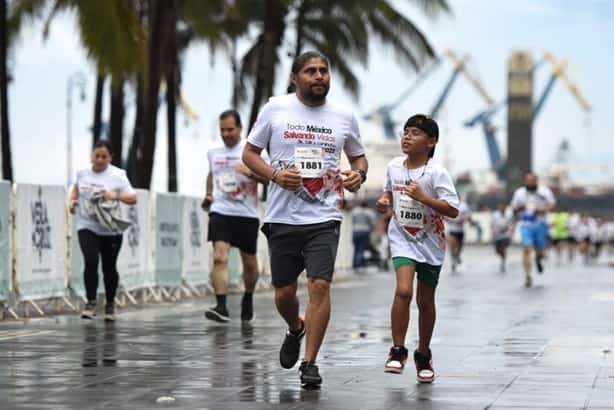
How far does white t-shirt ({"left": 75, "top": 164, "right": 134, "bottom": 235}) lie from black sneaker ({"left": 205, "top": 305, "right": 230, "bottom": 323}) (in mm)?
1139

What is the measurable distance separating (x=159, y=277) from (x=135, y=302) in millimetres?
1356

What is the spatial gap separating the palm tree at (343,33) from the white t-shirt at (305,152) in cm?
2470

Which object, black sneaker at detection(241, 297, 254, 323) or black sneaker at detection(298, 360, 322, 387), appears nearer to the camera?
black sneaker at detection(298, 360, 322, 387)

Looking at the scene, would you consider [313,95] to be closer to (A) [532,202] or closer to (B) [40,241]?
(B) [40,241]

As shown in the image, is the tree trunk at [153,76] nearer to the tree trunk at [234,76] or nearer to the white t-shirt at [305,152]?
the tree trunk at [234,76]

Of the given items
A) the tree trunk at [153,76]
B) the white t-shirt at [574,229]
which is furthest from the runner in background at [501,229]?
the white t-shirt at [574,229]

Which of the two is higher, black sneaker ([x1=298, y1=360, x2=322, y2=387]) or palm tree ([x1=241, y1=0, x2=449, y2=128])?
palm tree ([x1=241, y1=0, x2=449, y2=128])

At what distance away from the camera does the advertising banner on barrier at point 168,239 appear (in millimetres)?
20453

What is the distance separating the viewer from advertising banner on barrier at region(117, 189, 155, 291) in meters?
19.0

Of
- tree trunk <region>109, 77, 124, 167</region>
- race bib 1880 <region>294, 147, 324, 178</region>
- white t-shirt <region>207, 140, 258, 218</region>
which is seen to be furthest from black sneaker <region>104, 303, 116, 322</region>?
tree trunk <region>109, 77, 124, 167</region>

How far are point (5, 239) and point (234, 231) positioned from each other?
8.34ft

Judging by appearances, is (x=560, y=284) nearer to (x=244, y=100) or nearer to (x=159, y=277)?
(x=159, y=277)

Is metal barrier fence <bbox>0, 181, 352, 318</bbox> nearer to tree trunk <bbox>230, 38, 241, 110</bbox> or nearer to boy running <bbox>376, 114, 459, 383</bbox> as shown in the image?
boy running <bbox>376, 114, 459, 383</bbox>

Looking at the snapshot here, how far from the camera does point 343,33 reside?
41.9 metres
